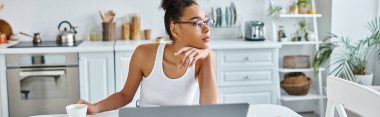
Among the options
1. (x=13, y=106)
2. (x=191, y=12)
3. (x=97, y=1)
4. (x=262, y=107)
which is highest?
(x=97, y=1)

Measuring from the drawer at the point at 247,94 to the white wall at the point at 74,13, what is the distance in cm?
79

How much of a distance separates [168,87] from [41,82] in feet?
6.06

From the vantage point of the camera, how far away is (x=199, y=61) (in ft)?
5.50

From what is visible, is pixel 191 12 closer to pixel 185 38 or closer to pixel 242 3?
pixel 185 38

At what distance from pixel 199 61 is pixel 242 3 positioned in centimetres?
224

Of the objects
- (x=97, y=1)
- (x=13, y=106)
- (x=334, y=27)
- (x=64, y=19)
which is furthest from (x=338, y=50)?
(x=13, y=106)

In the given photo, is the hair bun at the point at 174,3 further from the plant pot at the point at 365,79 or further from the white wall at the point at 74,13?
the plant pot at the point at 365,79

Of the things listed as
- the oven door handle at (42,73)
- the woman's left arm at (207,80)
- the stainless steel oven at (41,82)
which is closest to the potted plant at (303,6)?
the stainless steel oven at (41,82)

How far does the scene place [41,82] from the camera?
10.3 ft

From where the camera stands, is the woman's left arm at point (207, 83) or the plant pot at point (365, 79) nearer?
the woman's left arm at point (207, 83)

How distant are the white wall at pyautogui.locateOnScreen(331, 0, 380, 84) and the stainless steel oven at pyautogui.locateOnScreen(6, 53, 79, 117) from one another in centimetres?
220

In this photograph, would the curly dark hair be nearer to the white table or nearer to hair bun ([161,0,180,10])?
hair bun ([161,0,180,10])

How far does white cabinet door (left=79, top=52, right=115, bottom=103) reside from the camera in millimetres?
3143

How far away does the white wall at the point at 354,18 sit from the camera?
3602 mm
